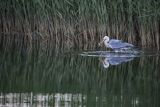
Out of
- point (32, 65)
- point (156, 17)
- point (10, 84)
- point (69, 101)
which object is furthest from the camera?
point (156, 17)

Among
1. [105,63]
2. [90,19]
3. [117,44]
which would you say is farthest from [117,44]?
[105,63]

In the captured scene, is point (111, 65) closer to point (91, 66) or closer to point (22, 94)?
point (91, 66)

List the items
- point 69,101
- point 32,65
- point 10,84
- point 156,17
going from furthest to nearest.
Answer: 1. point 156,17
2. point 32,65
3. point 10,84
4. point 69,101

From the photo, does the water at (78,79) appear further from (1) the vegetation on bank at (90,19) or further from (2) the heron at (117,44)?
(1) the vegetation on bank at (90,19)

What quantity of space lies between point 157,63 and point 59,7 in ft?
9.47

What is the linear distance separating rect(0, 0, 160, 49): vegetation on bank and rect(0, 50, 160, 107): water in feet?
2.34

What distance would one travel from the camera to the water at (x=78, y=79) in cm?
852

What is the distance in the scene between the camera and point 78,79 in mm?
10391

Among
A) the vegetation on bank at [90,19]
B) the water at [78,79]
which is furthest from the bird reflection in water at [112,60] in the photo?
the vegetation on bank at [90,19]

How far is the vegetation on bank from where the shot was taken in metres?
13.9

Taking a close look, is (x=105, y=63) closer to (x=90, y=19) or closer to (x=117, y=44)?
(x=117, y=44)

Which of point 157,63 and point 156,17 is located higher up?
point 156,17

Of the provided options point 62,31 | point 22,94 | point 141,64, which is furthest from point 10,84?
point 62,31

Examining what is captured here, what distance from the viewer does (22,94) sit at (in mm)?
8812
